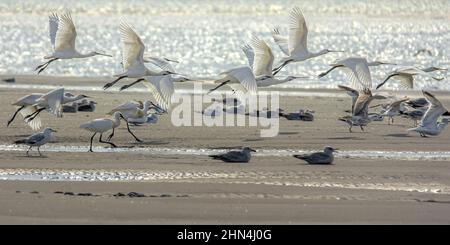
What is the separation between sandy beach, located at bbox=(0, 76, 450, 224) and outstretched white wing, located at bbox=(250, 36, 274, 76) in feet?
3.37

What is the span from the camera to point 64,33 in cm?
2050

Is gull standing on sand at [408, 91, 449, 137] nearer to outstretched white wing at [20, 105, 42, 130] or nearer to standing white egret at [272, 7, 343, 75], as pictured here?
standing white egret at [272, 7, 343, 75]

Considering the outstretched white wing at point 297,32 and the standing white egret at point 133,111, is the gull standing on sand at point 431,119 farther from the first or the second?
the standing white egret at point 133,111

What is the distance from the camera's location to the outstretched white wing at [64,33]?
20109mm

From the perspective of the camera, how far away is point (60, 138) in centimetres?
1828

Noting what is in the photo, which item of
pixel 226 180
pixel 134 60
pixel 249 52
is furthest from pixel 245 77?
pixel 226 180

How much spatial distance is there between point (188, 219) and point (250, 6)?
9020 centimetres

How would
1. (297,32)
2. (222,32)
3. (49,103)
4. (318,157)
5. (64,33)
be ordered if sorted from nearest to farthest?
1. (318,157)
2. (49,103)
3. (64,33)
4. (297,32)
5. (222,32)

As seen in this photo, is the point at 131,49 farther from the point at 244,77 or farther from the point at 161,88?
the point at 244,77

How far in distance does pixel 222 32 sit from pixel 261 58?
44006 millimetres

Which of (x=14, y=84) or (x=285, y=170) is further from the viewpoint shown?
(x=14, y=84)
